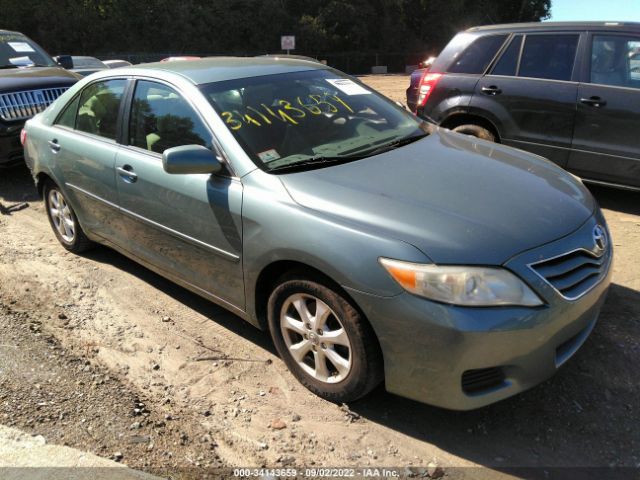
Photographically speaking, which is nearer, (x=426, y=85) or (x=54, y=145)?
(x=54, y=145)

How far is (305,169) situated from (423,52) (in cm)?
5486

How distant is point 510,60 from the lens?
5770 mm

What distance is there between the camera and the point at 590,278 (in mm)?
2623

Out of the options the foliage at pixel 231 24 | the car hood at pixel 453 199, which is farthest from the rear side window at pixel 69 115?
the foliage at pixel 231 24

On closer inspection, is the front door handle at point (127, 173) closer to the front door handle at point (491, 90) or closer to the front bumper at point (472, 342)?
the front bumper at point (472, 342)

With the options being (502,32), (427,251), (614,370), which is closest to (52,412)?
(427,251)

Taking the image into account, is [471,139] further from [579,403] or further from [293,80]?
[579,403]

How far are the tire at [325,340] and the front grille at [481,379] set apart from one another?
403 millimetres

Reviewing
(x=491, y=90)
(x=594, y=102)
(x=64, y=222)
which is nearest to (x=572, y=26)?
(x=594, y=102)

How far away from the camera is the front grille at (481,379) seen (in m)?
2.38

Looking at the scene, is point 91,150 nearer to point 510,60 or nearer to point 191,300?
point 191,300

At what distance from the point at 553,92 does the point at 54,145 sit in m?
4.58

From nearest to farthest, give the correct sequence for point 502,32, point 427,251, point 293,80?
point 427,251 → point 293,80 → point 502,32

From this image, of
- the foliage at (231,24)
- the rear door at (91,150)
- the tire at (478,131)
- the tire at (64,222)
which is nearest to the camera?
the rear door at (91,150)
